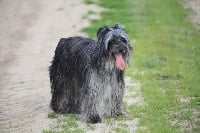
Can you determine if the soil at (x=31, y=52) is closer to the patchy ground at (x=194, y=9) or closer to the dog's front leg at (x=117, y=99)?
the patchy ground at (x=194, y=9)

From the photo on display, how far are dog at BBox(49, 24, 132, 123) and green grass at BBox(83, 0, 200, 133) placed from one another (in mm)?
828

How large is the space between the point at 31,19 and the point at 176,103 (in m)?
12.7

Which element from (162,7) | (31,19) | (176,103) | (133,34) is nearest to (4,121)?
(176,103)

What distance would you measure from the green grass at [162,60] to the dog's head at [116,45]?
136 cm

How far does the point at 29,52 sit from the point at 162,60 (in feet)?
14.2

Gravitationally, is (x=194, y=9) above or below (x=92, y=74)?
above

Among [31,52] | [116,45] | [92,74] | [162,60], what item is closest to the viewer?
[116,45]

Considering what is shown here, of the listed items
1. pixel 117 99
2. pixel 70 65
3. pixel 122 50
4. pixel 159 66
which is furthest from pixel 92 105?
pixel 159 66

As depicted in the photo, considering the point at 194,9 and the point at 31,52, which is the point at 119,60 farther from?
the point at 194,9

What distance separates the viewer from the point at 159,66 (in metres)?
19.2

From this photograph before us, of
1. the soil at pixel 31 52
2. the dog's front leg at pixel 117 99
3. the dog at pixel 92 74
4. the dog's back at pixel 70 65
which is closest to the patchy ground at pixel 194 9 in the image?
the soil at pixel 31 52

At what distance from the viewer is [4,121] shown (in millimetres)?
14625

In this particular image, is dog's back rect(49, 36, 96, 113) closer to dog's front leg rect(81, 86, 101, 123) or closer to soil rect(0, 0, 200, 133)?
dog's front leg rect(81, 86, 101, 123)

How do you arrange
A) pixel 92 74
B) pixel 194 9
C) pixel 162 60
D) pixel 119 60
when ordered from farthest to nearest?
pixel 194 9
pixel 162 60
pixel 92 74
pixel 119 60
